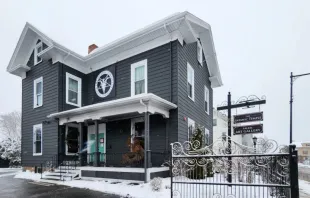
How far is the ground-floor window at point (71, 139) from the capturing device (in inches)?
504

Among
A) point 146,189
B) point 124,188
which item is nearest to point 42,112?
point 124,188

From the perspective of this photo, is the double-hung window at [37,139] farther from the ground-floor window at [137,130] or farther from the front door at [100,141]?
the ground-floor window at [137,130]

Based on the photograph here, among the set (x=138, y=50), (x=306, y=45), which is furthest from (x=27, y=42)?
(x=306, y=45)

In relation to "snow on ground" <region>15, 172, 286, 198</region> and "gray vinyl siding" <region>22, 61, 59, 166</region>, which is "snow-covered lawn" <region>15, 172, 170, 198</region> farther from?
"gray vinyl siding" <region>22, 61, 59, 166</region>

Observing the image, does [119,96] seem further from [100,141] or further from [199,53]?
[199,53]

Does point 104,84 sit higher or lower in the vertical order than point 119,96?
higher

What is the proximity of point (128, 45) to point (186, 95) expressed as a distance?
13.3 ft

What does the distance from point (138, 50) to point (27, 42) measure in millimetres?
8284

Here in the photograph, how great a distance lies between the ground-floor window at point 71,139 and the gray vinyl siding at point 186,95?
6.36m

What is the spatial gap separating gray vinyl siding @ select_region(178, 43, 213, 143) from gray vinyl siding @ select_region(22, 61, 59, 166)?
23.4 feet

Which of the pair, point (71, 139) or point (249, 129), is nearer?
point (249, 129)

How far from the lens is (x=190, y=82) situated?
12305mm

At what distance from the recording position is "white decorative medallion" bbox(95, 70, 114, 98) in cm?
1309

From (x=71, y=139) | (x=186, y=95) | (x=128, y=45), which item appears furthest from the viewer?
(x=71, y=139)
